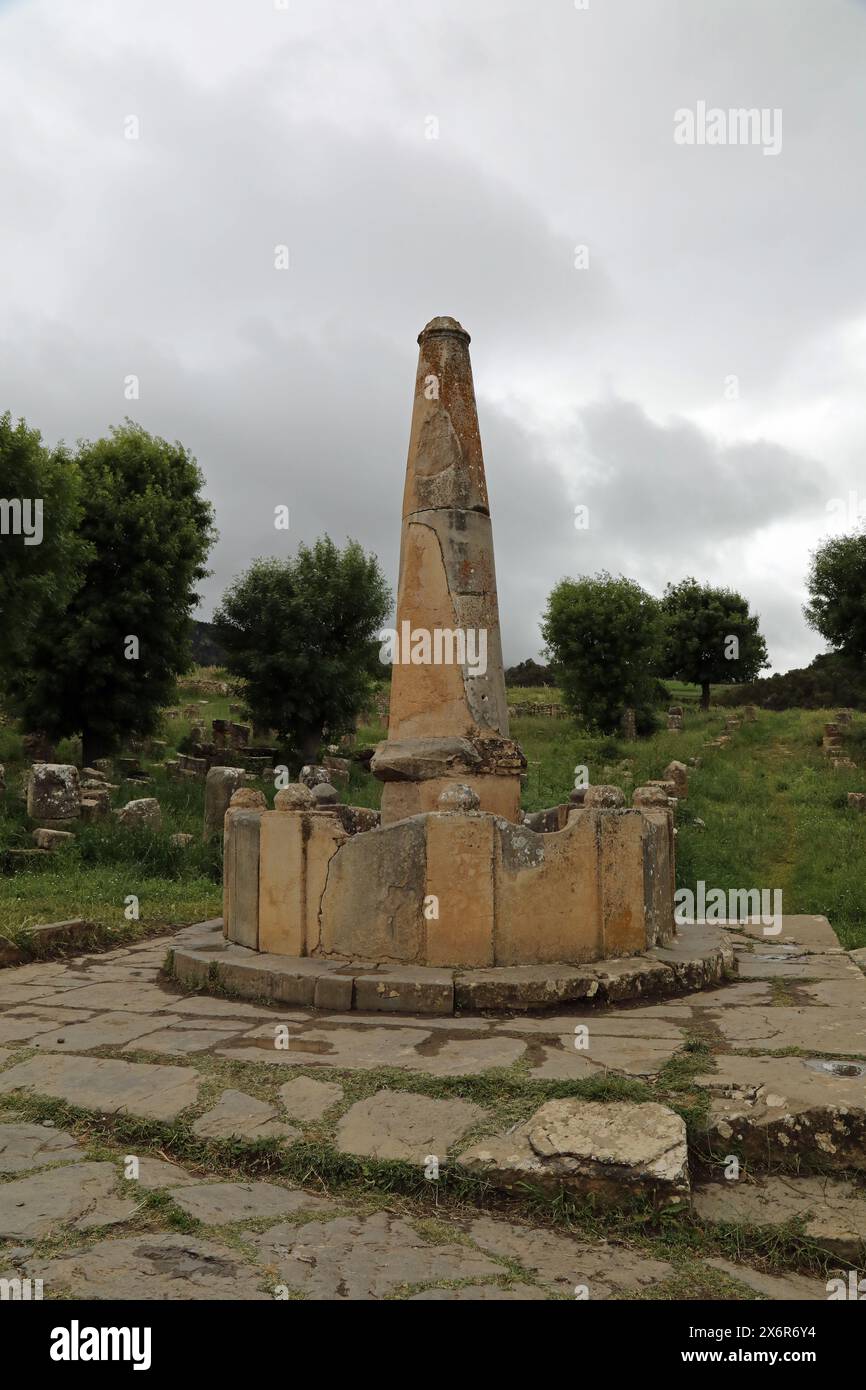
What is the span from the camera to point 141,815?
43.1ft

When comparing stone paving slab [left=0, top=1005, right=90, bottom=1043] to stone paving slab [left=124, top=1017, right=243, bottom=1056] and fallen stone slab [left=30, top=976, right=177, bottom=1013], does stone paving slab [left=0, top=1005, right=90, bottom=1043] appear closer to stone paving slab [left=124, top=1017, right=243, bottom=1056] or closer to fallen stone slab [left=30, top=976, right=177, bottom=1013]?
fallen stone slab [left=30, top=976, right=177, bottom=1013]

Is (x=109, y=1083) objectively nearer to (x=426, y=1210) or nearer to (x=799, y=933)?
(x=426, y=1210)

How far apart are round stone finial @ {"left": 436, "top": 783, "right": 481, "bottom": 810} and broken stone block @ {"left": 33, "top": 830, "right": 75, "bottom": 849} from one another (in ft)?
23.9

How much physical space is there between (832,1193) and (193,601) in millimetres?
18725

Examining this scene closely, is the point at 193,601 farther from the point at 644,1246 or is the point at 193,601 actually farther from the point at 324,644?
the point at 644,1246

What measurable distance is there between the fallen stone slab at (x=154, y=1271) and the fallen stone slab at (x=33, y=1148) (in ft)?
2.48

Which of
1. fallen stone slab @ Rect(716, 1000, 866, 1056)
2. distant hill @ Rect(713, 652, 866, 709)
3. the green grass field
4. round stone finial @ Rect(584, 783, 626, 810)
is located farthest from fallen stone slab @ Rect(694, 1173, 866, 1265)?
Result: distant hill @ Rect(713, 652, 866, 709)

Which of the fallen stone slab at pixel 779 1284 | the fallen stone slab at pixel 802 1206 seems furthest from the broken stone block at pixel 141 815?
the fallen stone slab at pixel 779 1284

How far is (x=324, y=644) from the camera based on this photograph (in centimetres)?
2342

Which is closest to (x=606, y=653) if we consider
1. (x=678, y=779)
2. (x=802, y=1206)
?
(x=678, y=779)

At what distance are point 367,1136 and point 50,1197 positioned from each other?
3.48 ft

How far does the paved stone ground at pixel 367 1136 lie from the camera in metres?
2.59

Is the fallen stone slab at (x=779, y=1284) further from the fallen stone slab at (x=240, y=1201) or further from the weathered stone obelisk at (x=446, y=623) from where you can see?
the weathered stone obelisk at (x=446, y=623)

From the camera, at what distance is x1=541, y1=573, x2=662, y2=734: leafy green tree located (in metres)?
29.5
